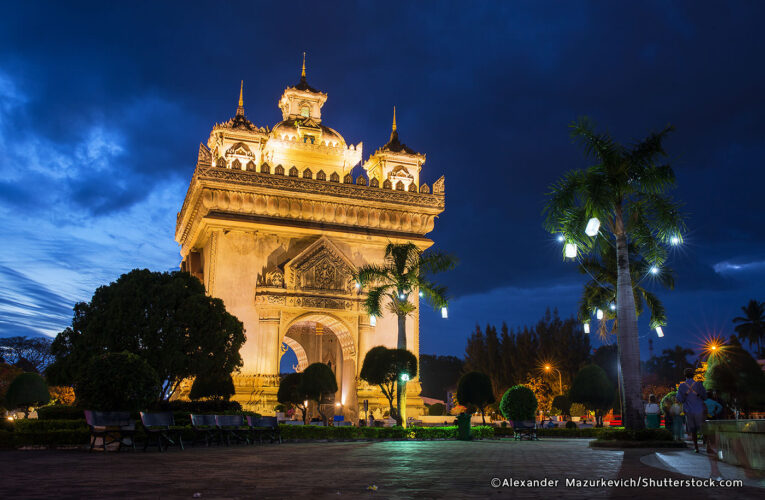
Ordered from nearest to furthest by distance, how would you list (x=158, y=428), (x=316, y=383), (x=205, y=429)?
(x=158, y=428)
(x=205, y=429)
(x=316, y=383)

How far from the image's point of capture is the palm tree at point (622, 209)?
14.4 metres

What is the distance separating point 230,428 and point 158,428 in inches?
93.7

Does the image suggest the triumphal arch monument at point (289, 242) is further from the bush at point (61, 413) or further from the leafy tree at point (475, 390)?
the bush at point (61, 413)

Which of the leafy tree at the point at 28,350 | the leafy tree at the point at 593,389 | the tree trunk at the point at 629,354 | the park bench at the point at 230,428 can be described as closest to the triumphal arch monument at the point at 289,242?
the leafy tree at the point at 593,389

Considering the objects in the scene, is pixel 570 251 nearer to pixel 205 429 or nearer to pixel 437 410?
pixel 205 429

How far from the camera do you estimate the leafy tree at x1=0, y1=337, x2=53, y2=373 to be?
60.5 m

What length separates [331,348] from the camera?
36656 millimetres

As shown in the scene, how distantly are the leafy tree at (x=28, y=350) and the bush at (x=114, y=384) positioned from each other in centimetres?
5336

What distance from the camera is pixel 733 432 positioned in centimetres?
774

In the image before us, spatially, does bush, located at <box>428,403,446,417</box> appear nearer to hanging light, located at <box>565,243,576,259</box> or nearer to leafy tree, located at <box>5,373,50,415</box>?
leafy tree, located at <box>5,373,50,415</box>

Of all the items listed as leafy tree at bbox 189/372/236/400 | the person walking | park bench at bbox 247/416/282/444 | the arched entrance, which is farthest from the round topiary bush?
the person walking

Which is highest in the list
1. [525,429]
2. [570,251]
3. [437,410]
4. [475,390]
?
[570,251]

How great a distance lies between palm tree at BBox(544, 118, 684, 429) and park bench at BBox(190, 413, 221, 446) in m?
9.13

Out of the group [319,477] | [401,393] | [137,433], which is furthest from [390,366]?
[319,477]
